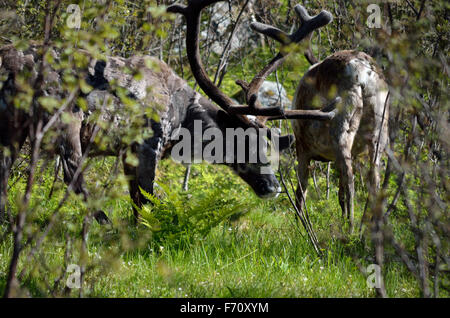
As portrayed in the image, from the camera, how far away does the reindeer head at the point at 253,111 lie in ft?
22.5

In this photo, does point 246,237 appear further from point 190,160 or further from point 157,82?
point 157,82

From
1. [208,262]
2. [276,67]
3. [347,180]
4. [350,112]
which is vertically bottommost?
[208,262]

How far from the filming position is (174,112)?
7.38 metres

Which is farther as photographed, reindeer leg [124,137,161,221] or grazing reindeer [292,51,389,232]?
reindeer leg [124,137,161,221]

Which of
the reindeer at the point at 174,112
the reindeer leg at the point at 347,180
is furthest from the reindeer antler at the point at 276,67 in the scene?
the reindeer leg at the point at 347,180

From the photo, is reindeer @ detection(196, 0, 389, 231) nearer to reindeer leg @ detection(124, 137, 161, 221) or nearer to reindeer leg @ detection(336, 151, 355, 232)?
reindeer leg @ detection(336, 151, 355, 232)

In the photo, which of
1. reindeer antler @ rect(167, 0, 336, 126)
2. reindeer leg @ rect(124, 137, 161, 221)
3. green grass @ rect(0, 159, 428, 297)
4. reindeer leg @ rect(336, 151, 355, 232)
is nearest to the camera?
green grass @ rect(0, 159, 428, 297)

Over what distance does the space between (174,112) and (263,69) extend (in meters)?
1.28

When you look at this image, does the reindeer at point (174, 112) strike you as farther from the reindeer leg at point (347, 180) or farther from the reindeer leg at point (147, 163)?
the reindeer leg at point (347, 180)

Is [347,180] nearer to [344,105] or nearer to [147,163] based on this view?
[344,105]

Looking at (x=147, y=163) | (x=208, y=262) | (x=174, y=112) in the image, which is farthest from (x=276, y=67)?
(x=208, y=262)

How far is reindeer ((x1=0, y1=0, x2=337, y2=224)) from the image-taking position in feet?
21.7

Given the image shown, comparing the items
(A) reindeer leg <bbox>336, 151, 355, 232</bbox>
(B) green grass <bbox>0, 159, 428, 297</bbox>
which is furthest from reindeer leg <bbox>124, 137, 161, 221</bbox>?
(A) reindeer leg <bbox>336, 151, 355, 232</bbox>

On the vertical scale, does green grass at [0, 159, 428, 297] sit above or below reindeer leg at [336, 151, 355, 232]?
below
